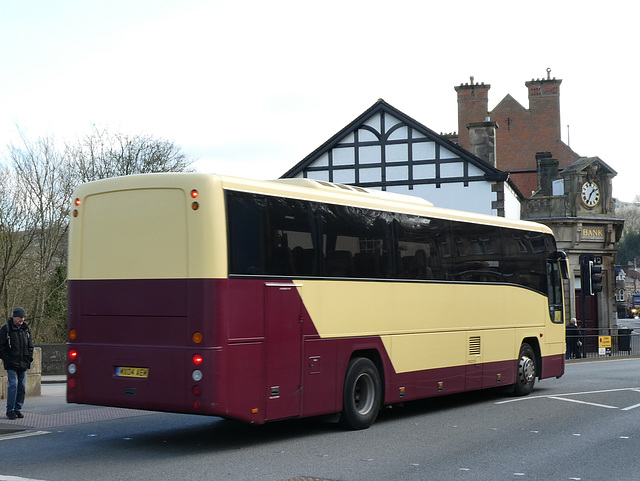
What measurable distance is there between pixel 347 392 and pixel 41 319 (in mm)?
18813

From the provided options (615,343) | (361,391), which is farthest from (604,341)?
(361,391)

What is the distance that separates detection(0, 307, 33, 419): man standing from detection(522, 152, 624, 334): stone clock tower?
30722 mm

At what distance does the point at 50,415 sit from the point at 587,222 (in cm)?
3219

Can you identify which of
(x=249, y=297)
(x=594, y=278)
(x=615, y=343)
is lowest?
(x=615, y=343)

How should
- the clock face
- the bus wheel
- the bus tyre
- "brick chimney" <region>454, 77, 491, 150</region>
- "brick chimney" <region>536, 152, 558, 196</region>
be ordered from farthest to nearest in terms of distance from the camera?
"brick chimney" <region>454, 77, 491, 150</region>, "brick chimney" <region>536, 152, 558, 196</region>, the clock face, the bus wheel, the bus tyre

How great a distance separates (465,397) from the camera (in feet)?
53.6

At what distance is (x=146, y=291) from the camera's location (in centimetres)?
1016

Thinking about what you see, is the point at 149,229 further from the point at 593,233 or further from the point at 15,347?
the point at 593,233

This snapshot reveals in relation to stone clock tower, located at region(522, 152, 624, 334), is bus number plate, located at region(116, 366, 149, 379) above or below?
below

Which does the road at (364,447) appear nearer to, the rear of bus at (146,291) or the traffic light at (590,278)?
the rear of bus at (146,291)

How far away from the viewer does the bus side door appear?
10.3m

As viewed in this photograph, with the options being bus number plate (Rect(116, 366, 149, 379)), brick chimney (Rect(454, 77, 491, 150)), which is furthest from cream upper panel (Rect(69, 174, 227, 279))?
brick chimney (Rect(454, 77, 491, 150))

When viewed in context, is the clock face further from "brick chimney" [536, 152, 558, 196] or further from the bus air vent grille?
the bus air vent grille

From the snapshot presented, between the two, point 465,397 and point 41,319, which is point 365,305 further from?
point 41,319
